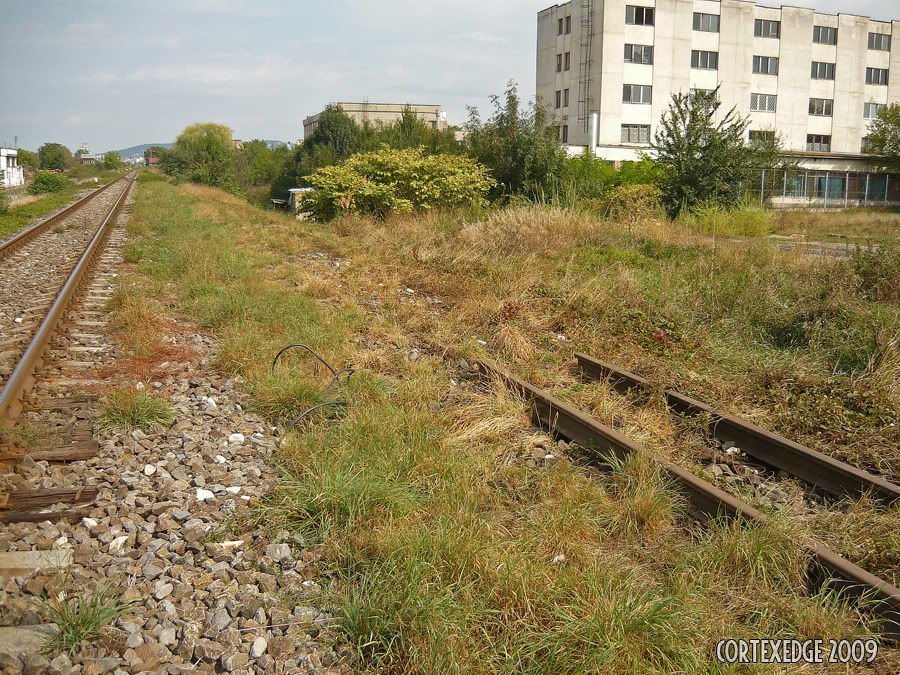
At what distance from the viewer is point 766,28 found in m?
54.8

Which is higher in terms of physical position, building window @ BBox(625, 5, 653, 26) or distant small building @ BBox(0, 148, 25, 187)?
building window @ BBox(625, 5, 653, 26)

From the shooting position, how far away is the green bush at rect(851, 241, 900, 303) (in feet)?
28.6

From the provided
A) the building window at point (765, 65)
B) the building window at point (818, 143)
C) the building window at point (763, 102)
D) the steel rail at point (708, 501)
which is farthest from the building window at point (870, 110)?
the steel rail at point (708, 501)

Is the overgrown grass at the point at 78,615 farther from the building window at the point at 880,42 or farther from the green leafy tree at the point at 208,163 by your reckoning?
the building window at the point at 880,42

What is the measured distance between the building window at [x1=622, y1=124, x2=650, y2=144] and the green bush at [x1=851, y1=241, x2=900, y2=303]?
46.0m

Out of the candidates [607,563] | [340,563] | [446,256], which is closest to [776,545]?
[607,563]

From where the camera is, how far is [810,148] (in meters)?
58.1

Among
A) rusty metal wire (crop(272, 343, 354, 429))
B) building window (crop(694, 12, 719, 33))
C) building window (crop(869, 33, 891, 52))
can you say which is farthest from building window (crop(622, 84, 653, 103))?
rusty metal wire (crop(272, 343, 354, 429))

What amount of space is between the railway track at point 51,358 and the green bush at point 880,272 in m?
8.98

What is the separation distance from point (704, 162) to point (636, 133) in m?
34.6

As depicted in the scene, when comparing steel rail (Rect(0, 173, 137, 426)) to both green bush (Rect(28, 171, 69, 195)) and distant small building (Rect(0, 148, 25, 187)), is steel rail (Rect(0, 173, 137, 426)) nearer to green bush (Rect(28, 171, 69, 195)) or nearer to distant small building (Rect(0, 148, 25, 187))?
green bush (Rect(28, 171, 69, 195))

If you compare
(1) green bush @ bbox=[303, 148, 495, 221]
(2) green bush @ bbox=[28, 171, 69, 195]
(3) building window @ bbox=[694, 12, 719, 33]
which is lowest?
(1) green bush @ bbox=[303, 148, 495, 221]

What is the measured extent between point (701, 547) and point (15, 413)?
4966 mm

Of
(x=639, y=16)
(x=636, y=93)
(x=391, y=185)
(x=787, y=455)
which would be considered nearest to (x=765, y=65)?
(x=639, y=16)
